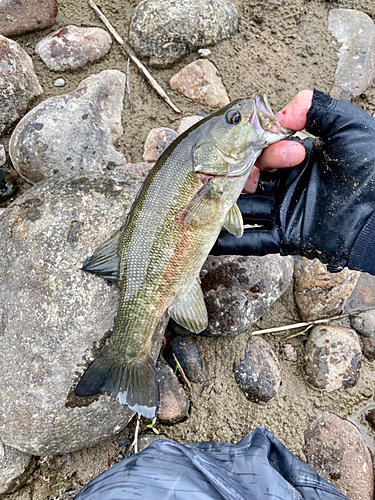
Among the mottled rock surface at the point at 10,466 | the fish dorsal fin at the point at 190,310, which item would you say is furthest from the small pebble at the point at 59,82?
the mottled rock surface at the point at 10,466

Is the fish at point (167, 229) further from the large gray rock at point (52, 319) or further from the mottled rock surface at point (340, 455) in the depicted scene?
the mottled rock surface at point (340, 455)

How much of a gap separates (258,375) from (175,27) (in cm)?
378

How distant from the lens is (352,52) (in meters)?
4.64

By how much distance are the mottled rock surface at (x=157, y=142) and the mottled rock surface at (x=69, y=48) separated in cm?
113

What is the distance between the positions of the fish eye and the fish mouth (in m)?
0.08

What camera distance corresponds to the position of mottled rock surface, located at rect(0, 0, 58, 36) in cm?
399

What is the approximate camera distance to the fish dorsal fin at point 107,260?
2.70 m

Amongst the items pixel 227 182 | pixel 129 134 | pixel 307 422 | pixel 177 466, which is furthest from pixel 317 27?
pixel 177 466

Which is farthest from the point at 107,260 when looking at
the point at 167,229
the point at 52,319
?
the point at 52,319

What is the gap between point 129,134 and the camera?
4211 millimetres

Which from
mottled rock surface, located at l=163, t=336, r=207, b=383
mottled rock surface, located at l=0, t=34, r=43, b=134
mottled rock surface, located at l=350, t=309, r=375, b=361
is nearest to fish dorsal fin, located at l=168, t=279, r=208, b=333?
mottled rock surface, located at l=163, t=336, r=207, b=383

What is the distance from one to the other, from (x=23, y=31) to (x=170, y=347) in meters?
3.76

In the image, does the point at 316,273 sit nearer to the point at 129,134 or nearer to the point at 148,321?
the point at 148,321

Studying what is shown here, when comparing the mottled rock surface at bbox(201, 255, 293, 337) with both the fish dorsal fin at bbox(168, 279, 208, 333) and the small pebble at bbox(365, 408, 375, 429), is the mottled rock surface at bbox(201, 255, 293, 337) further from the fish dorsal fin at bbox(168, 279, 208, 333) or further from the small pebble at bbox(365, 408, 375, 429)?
the small pebble at bbox(365, 408, 375, 429)
